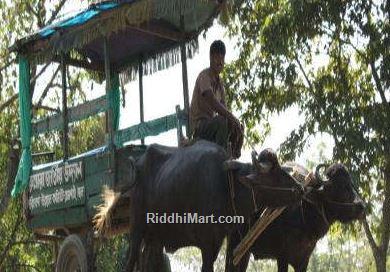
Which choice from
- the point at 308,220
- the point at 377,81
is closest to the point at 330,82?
the point at 377,81

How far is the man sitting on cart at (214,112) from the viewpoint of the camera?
6.73 metres

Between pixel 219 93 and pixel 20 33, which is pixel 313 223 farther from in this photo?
pixel 20 33

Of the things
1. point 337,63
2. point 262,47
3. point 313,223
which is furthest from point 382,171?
point 313,223

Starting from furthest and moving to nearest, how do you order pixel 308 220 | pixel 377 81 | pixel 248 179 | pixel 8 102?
pixel 8 102
pixel 377 81
pixel 308 220
pixel 248 179

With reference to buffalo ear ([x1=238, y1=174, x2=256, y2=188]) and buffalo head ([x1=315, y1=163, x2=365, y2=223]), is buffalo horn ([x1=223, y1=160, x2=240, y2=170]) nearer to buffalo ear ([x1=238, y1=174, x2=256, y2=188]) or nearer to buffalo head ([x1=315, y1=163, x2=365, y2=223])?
buffalo ear ([x1=238, y1=174, x2=256, y2=188])

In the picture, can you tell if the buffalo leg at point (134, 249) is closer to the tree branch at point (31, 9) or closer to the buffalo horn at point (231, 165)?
the buffalo horn at point (231, 165)

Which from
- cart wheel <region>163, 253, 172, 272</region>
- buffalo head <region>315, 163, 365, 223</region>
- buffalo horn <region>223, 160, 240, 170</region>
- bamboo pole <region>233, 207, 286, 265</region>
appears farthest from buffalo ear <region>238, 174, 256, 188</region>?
cart wheel <region>163, 253, 172, 272</region>

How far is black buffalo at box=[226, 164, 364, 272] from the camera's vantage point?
6.86m

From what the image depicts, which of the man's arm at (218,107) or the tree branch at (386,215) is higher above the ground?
the man's arm at (218,107)

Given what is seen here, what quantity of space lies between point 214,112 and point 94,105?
90.9 inches

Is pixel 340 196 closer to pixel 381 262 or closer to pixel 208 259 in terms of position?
pixel 208 259

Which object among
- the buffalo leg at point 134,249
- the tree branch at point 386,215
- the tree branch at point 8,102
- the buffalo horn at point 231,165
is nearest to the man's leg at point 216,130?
the buffalo horn at point 231,165

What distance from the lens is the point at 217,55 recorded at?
6938 mm

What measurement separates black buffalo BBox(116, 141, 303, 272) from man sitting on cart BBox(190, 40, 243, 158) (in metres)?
0.27
